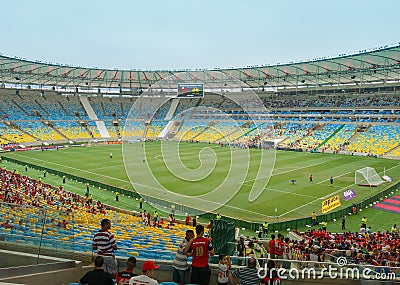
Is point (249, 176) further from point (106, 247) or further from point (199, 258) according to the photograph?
point (106, 247)

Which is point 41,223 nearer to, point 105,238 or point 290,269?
point 105,238

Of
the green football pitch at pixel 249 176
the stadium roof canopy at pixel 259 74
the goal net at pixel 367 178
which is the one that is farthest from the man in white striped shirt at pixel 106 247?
the stadium roof canopy at pixel 259 74

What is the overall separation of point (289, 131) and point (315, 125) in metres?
5.36

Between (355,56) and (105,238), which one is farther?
(355,56)

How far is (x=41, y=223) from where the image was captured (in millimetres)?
8516

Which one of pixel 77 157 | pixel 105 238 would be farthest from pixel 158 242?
pixel 77 157

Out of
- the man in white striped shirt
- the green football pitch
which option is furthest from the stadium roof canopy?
the man in white striped shirt

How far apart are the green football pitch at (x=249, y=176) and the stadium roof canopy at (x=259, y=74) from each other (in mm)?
16174

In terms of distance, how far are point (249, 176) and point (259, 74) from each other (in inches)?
2353

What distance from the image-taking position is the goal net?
3397cm

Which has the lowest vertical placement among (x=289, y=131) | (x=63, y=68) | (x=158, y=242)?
(x=158, y=242)

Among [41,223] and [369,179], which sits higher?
[369,179]

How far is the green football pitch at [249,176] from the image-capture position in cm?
998

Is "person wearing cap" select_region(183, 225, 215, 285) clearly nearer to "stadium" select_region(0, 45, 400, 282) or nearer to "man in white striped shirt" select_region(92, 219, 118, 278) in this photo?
"man in white striped shirt" select_region(92, 219, 118, 278)
